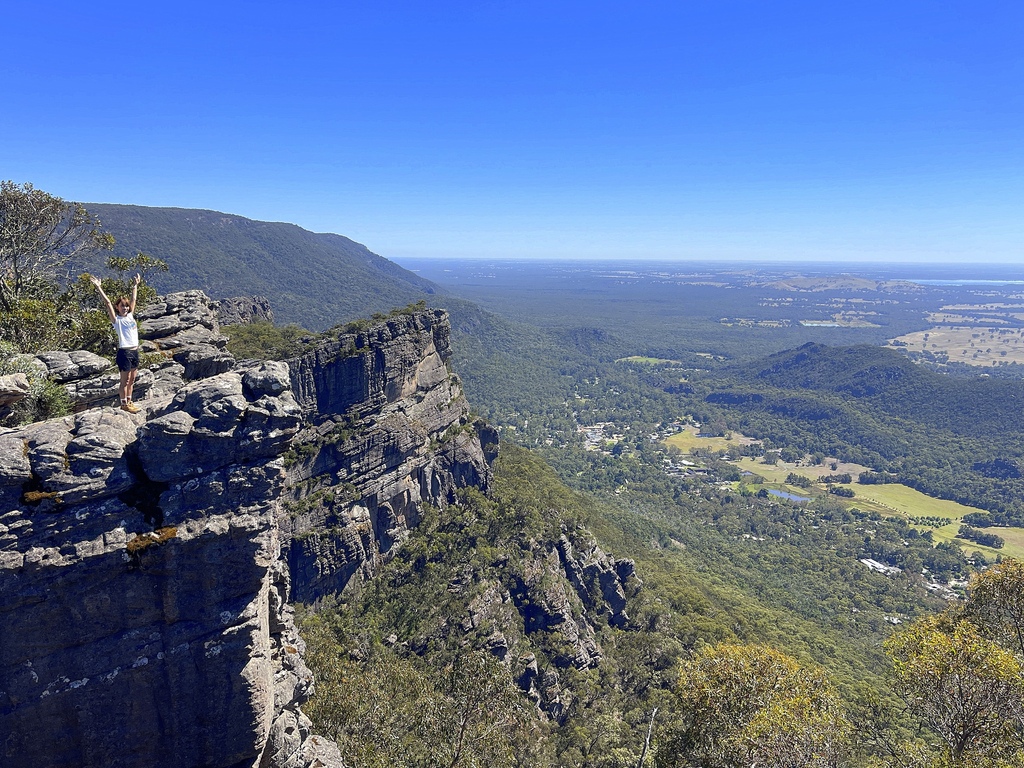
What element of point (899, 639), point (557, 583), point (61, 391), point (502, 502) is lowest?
point (557, 583)

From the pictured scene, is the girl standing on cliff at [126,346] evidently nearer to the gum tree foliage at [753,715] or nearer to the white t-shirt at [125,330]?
the white t-shirt at [125,330]

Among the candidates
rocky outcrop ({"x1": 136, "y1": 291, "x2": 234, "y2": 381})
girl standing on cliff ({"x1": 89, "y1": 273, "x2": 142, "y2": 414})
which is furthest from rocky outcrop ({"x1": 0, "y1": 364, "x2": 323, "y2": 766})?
rocky outcrop ({"x1": 136, "y1": 291, "x2": 234, "y2": 381})

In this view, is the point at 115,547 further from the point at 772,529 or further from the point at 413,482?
the point at 772,529

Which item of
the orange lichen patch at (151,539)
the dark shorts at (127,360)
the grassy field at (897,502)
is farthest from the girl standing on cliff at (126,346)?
the grassy field at (897,502)

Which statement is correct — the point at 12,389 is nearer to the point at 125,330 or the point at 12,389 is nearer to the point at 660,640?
the point at 125,330

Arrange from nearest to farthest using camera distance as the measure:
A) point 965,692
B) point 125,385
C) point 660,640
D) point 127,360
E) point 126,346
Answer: point 126,346 → point 127,360 → point 125,385 → point 965,692 → point 660,640

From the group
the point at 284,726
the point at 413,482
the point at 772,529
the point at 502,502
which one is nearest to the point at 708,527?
the point at 772,529

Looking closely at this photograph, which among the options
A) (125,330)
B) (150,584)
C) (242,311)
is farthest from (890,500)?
(125,330)
